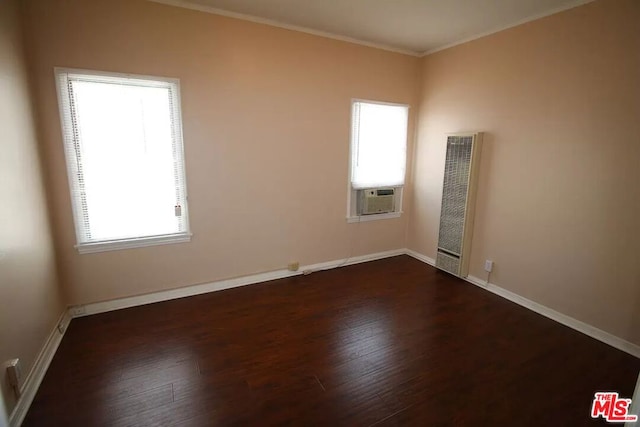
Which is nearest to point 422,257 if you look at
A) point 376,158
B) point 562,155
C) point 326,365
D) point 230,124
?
point 376,158

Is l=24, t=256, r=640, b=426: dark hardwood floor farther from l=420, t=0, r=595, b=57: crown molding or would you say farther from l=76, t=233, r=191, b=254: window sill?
l=420, t=0, r=595, b=57: crown molding

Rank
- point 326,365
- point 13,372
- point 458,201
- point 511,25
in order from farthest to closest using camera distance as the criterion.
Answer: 1. point 458,201
2. point 511,25
3. point 326,365
4. point 13,372

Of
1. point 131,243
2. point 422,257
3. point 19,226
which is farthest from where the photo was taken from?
point 422,257

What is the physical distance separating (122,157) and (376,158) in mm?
2756

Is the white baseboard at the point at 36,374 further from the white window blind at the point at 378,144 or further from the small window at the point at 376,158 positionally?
the white window blind at the point at 378,144

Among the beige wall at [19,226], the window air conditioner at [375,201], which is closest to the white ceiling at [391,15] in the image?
the beige wall at [19,226]

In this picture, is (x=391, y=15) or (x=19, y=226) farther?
(x=391, y=15)

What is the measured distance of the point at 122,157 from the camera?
2.65 meters

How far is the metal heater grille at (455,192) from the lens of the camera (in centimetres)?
345

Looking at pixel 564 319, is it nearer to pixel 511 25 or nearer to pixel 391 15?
pixel 511 25

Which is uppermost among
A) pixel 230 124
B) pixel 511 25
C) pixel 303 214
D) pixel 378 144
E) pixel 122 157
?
pixel 511 25

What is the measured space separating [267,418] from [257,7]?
3159 millimetres

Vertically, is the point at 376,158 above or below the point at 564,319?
above

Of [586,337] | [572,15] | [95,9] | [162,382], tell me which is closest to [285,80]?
[95,9]
